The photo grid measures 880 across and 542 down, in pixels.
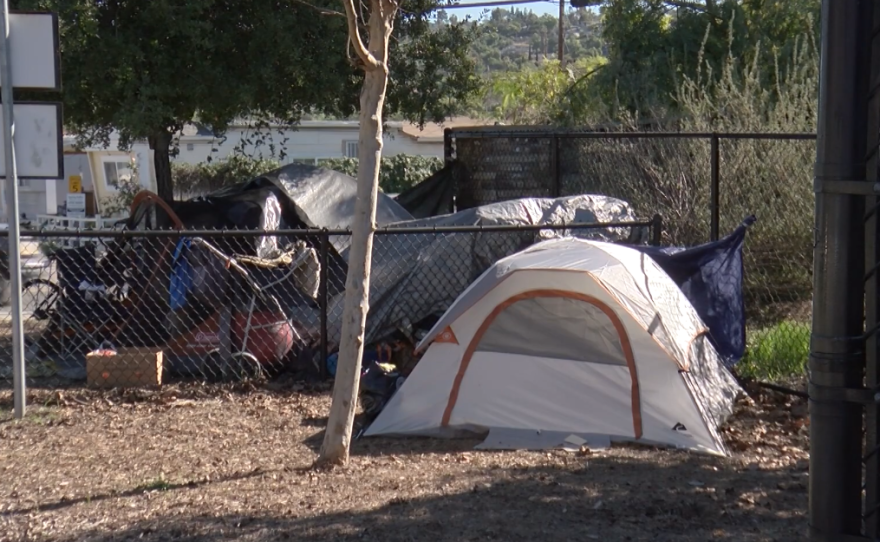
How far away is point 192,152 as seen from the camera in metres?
31.6

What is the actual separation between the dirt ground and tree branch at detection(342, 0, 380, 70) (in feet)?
7.29

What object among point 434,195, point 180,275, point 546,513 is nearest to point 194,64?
point 180,275

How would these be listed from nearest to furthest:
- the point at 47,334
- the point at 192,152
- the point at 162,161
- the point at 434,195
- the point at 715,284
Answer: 1. the point at 715,284
2. the point at 47,334
3. the point at 162,161
4. the point at 434,195
5. the point at 192,152

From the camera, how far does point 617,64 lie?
14.4 m

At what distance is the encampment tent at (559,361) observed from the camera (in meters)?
5.95

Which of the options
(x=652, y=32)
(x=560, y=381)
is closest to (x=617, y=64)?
(x=652, y=32)

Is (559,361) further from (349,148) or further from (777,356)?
(349,148)

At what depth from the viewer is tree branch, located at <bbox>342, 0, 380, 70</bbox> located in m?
4.68

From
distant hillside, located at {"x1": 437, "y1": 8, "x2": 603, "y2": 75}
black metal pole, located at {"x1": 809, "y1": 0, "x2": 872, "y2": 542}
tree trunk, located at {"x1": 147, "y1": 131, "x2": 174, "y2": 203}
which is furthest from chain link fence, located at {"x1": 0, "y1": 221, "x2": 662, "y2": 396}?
distant hillside, located at {"x1": 437, "y1": 8, "x2": 603, "y2": 75}

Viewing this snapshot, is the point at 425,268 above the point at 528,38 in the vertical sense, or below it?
below

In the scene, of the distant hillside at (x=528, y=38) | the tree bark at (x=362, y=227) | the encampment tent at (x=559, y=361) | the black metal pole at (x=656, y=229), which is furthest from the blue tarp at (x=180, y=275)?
the distant hillside at (x=528, y=38)

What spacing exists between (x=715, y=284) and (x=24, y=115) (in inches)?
202

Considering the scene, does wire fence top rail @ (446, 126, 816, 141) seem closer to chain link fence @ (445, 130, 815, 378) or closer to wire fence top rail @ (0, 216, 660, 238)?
chain link fence @ (445, 130, 815, 378)

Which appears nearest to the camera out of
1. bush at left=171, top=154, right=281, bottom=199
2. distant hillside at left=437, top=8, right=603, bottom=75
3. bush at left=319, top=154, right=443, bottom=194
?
bush at left=319, top=154, right=443, bottom=194
